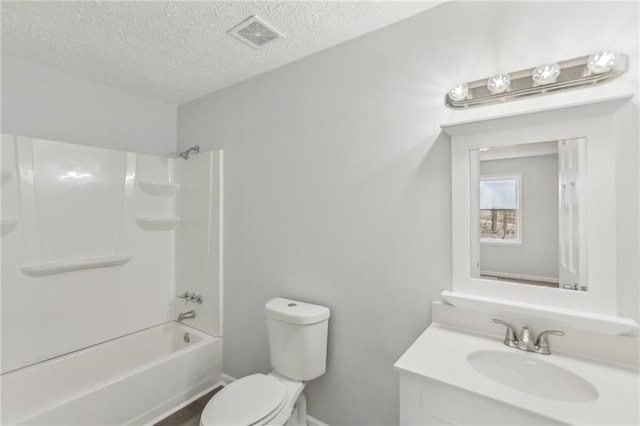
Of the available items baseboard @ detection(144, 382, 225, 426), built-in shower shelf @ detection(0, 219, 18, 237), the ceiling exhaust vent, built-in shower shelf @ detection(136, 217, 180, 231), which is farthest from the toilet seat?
the ceiling exhaust vent

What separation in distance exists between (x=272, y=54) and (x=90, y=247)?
75.2 inches

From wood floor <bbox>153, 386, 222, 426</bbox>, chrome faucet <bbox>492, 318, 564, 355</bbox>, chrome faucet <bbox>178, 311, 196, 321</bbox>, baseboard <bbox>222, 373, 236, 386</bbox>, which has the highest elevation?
chrome faucet <bbox>492, 318, 564, 355</bbox>

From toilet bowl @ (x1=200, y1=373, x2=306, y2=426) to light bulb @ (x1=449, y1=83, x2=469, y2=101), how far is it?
5.66 feet

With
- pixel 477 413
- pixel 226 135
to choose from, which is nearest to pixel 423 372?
pixel 477 413

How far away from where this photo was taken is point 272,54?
6.42ft

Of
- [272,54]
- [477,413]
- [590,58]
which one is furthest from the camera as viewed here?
[272,54]

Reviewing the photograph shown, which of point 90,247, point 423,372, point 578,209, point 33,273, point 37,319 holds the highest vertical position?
point 578,209

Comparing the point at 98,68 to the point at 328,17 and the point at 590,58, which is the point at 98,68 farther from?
the point at 590,58

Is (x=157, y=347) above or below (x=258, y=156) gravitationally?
below

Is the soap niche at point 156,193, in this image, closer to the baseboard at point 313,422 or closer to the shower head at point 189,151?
the shower head at point 189,151

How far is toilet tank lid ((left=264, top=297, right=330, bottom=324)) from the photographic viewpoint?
1.74m

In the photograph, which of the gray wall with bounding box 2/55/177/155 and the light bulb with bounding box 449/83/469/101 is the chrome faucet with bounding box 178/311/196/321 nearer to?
the gray wall with bounding box 2/55/177/155

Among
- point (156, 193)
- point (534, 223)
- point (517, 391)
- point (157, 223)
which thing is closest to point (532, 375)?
point (517, 391)

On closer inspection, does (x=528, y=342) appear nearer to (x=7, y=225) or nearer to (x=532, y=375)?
(x=532, y=375)
